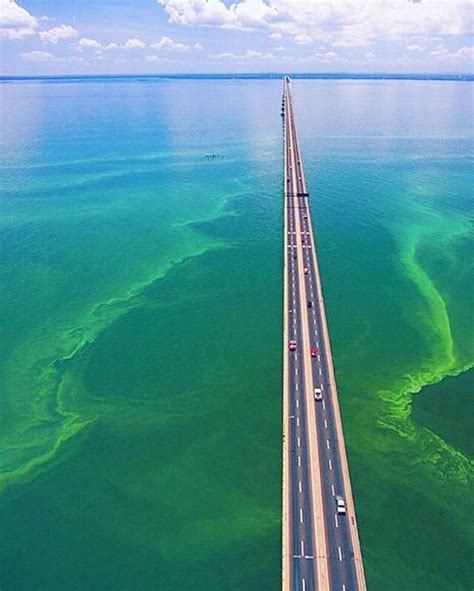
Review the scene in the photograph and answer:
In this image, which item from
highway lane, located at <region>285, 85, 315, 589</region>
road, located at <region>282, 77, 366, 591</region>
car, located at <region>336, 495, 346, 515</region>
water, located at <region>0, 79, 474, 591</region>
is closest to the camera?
road, located at <region>282, 77, 366, 591</region>

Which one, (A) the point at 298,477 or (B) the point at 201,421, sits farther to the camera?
(B) the point at 201,421

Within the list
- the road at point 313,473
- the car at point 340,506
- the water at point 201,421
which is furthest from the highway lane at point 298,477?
the water at point 201,421

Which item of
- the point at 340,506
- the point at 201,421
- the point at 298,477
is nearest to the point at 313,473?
the point at 298,477

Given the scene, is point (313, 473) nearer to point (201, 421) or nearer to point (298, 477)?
point (298, 477)

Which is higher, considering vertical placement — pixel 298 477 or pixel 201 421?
pixel 298 477

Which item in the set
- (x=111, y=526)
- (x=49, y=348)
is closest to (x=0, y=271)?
(x=49, y=348)

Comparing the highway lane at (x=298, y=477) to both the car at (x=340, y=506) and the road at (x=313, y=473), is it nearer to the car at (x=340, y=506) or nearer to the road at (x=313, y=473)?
the road at (x=313, y=473)

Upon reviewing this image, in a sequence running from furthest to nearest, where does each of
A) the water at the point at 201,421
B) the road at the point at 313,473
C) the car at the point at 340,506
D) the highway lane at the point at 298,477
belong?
the car at the point at 340,506 → the water at the point at 201,421 → the highway lane at the point at 298,477 → the road at the point at 313,473

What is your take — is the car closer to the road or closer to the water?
the road

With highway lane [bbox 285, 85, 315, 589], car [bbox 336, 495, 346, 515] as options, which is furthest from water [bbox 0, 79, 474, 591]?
car [bbox 336, 495, 346, 515]
